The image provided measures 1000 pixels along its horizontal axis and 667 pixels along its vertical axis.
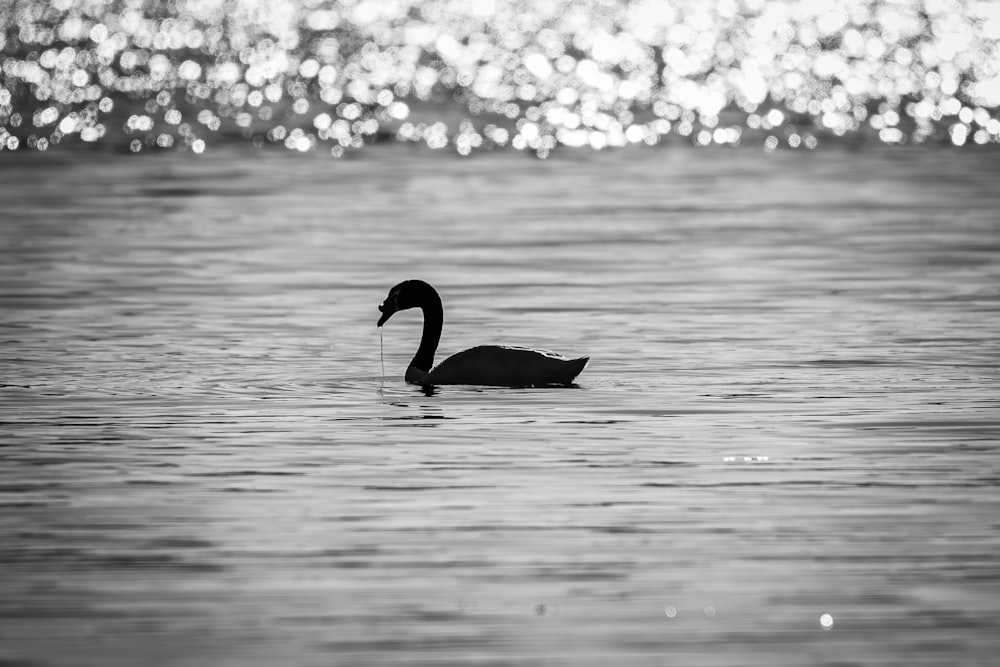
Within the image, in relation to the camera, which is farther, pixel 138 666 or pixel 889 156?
pixel 889 156

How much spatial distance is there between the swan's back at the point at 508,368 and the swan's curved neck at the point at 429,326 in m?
0.81

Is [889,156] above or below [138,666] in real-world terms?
below

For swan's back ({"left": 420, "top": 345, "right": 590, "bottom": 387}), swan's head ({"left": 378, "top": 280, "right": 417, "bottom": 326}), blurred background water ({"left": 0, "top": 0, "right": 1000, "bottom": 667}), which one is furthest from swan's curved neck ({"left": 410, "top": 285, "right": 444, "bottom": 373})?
swan's back ({"left": 420, "top": 345, "right": 590, "bottom": 387})

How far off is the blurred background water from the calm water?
42 millimetres

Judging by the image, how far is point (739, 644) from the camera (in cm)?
1044

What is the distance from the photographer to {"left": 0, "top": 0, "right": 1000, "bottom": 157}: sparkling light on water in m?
59.0

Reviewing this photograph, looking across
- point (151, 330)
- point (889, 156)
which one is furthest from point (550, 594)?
point (889, 156)

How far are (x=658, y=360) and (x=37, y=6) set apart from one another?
2978 inches

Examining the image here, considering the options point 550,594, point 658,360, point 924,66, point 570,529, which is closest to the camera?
point 550,594

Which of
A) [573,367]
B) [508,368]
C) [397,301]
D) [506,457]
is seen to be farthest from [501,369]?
[506,457]

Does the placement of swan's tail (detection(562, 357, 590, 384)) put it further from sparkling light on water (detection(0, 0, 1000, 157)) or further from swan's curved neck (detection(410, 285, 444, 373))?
sparkling light on water (detection(0, 0, 1000, 157))

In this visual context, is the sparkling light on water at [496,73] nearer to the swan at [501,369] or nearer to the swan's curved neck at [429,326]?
the swan's curved neck at [429,326]

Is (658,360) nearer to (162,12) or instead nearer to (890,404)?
(890,404)

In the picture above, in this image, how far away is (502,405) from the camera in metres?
17.9
